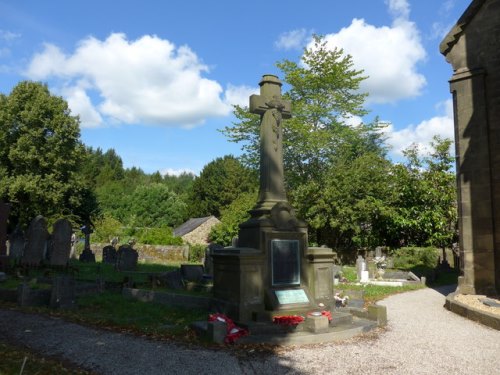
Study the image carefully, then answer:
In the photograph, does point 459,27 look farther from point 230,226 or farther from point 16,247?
point 230,226

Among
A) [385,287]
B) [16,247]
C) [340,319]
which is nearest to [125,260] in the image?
[16,247]

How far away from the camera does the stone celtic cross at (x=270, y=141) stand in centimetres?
1030

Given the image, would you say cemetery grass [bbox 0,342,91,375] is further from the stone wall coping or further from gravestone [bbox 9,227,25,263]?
gravestone [bbox 9,227,25,263]

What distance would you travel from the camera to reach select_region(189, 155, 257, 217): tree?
59031 mm

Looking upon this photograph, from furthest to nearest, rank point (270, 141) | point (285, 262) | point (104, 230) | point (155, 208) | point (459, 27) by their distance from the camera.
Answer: point (155, 208) → point (104, 230) → point (459, 27) → point (270, 141) → point (285, 262)

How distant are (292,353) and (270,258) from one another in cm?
260

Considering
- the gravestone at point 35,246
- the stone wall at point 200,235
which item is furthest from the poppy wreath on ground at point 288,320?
the stone wall at point 200,235

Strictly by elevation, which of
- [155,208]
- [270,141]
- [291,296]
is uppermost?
[155,208]

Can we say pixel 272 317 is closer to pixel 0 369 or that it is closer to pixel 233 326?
pixel 233 326

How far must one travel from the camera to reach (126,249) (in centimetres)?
2084

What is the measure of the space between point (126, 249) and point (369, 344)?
15453 mm

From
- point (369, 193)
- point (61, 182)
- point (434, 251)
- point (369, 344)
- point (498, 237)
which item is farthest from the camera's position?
point (61, 182)

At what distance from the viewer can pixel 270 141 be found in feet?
34.3

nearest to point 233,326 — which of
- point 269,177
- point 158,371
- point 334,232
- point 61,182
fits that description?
point 158,371
